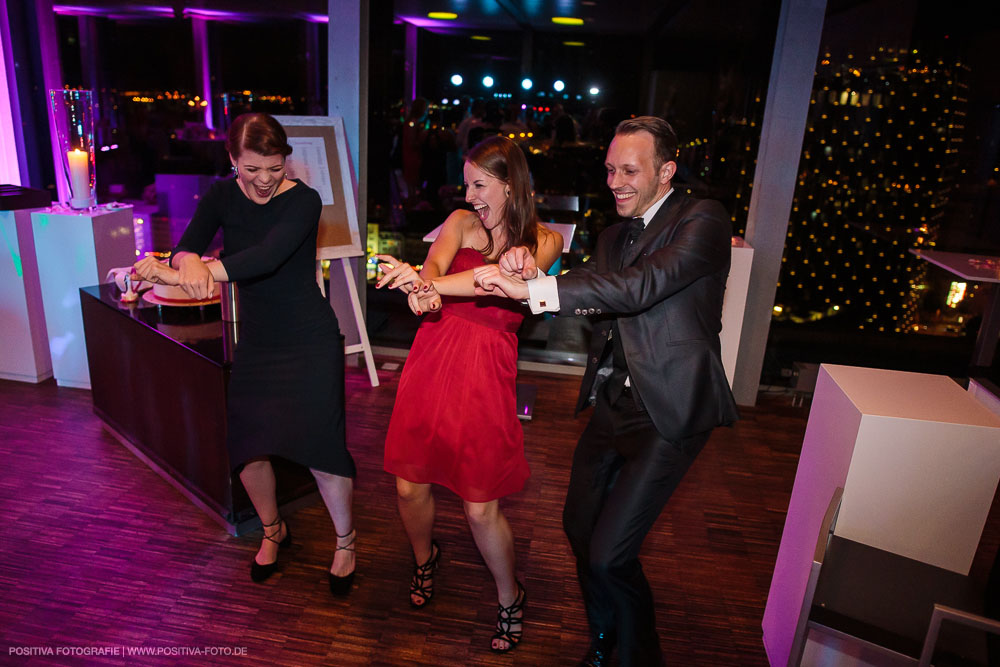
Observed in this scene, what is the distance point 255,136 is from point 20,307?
3.05m

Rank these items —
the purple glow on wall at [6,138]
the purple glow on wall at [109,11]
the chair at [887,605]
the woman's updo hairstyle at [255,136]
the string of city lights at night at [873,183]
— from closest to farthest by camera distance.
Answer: the chair at [887,605] < the woman's updo hairstyle at [255,136] < the string of city lights at night at [873,183] < the purple glow on wall at [6,138] < the purple glow on wall at [109,11]

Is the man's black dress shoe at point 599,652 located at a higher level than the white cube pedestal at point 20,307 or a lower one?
lower

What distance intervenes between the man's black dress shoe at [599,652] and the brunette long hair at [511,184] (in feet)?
4.16

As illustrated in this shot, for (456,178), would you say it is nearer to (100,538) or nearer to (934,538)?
(100,538)

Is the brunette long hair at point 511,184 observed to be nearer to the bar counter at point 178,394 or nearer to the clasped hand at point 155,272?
the clasped hand at point 155,272

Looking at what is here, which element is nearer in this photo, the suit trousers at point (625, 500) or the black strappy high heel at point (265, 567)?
the suit trousers at point (625, 500)

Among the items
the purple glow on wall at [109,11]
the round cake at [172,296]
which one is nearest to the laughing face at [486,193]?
the round cake at [172,296]

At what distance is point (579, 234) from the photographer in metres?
5.08

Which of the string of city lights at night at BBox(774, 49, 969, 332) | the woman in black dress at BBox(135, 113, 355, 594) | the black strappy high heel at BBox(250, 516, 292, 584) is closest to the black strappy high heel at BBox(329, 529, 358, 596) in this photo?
the woman in black dress at BBox(135, 113, 355, 594)

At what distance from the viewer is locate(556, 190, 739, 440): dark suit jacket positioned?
5.93ft

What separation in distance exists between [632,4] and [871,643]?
13.3 ft

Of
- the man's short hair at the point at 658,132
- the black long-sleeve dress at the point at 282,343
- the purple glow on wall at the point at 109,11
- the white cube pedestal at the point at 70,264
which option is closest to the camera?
the man's short hair at the point at 658,132

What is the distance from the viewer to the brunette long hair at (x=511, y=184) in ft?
6.84

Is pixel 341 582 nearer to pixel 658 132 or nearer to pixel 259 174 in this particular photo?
pixel 259 174
